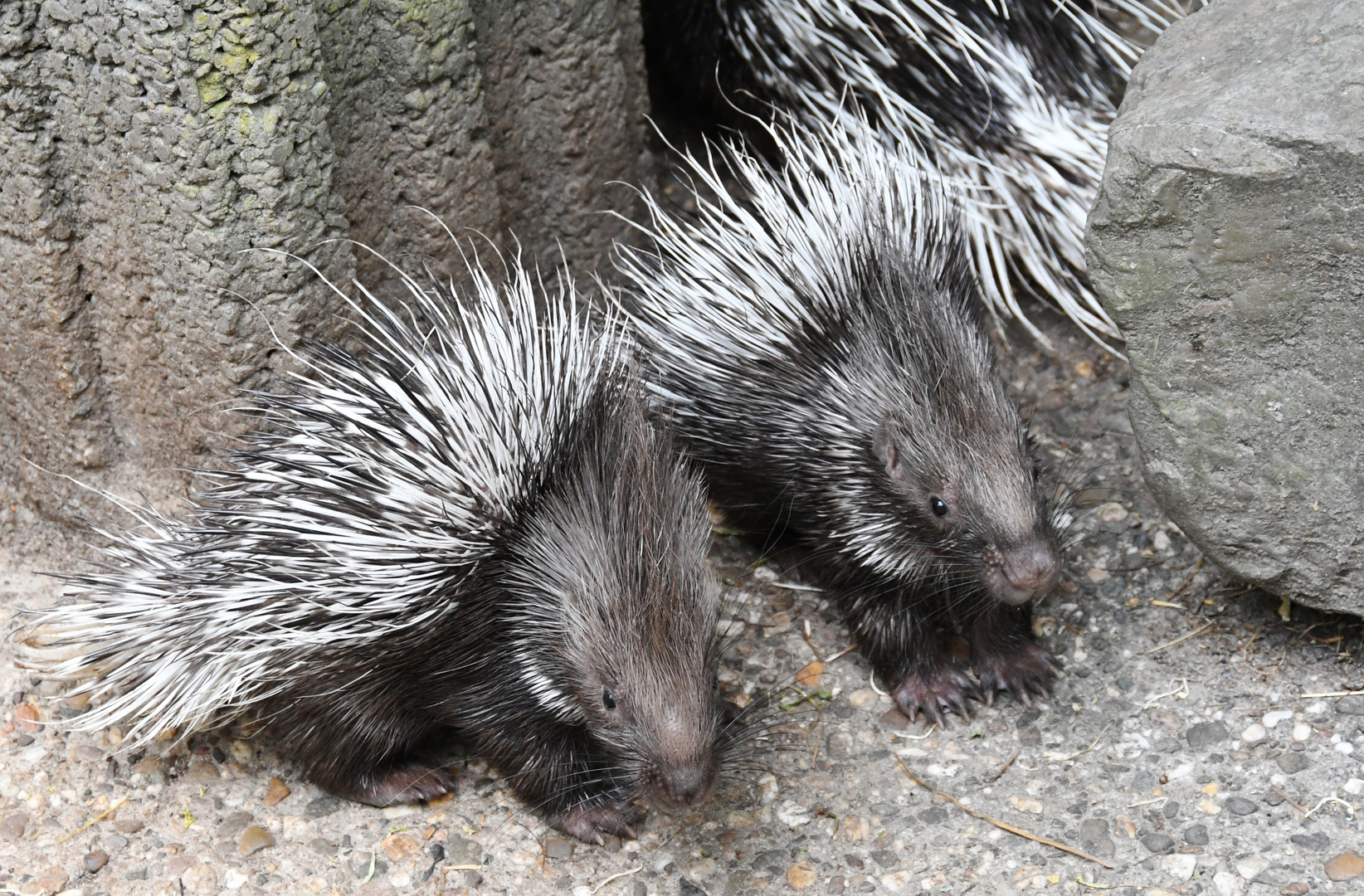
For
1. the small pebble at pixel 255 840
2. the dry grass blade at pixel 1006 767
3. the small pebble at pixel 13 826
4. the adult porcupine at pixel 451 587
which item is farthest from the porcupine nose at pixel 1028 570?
the small pebble at pixel 13 826

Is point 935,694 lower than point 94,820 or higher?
higher

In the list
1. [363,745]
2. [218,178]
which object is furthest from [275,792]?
[218,178]

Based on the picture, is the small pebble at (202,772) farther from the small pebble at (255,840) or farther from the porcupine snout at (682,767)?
the porcupine snout at (682,767)

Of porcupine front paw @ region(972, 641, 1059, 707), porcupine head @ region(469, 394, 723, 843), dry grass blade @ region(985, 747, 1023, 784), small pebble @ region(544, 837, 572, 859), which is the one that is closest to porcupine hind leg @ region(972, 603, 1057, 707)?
porcupine front paw @ region(972, 641, 1059, 707)

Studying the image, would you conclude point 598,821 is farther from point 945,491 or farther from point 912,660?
point 945,491

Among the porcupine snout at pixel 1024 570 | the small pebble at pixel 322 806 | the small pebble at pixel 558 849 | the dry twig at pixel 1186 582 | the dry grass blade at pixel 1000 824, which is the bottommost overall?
the small pebble at pixel 322 806
